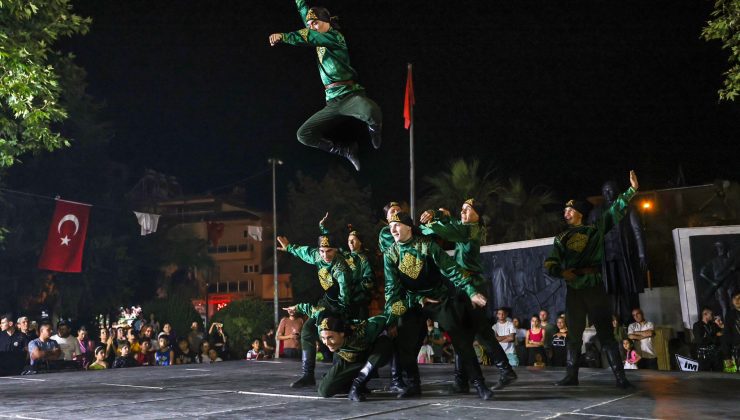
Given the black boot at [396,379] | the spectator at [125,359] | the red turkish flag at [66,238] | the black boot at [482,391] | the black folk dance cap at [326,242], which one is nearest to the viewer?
the black boot at [482,391]

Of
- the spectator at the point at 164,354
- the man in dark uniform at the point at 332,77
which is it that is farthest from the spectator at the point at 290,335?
the man in dark uniform at the point at 332,77

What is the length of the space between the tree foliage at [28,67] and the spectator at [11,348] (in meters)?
3.18

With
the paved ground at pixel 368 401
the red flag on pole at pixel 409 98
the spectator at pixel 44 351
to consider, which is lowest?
the paved ground at pixel 368 401

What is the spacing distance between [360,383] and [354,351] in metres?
0.36

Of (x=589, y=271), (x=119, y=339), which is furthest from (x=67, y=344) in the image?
(x=589, y=271)

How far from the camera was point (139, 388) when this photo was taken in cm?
827

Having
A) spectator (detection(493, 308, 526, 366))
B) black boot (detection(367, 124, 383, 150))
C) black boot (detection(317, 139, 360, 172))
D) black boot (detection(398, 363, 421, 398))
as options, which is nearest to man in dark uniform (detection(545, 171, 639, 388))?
black boot (detection(398, 363, 421, 398))

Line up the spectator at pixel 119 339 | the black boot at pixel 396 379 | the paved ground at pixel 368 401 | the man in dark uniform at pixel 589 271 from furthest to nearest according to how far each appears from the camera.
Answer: the spectator at pixel 119 339 < the man in dark uniform at pixel 589 271 < the black boot at pixel 396 379 < the paved ground at pixel 368 401

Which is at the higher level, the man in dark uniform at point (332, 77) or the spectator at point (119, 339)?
the man in dark uniform at point (332, 77)

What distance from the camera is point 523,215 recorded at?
87.0ft

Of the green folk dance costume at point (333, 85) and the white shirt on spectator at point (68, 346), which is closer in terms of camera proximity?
the green folk dance costume at point (333, 85)

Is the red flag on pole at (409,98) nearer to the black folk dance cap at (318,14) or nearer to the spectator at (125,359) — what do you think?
the spectator at (125,359)

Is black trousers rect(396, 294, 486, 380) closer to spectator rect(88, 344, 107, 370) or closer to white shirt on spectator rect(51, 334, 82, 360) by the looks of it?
spectator rect(88, 344, 107, 370)

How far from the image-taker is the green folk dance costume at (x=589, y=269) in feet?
24.7
